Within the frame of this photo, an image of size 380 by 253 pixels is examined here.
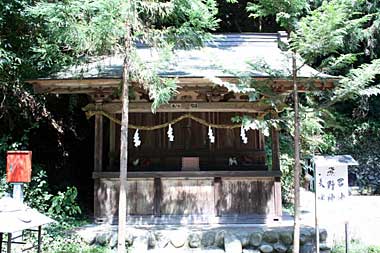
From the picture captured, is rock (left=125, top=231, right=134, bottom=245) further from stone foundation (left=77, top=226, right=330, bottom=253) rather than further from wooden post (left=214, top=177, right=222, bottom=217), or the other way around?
wooden post (left=214, top=177, right=222, bottom=217)

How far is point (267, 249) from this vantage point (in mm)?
6098

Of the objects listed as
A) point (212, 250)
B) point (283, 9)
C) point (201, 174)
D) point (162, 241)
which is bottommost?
point (212, 250)

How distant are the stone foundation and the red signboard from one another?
1.59 meters

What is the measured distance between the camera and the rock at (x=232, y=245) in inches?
235

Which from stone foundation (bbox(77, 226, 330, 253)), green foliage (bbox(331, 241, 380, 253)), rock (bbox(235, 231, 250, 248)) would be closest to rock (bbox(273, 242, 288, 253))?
stone foundation (bbox(77, 226, 330, 253))

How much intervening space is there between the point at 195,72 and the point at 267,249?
3130mm

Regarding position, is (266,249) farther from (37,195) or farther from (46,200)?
(37,195)

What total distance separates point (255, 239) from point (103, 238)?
236 centimetres

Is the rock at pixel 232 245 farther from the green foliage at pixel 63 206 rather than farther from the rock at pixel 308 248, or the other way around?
the green foliage at pixel 63 206

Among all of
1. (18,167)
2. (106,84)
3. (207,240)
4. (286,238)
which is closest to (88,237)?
(18,167)

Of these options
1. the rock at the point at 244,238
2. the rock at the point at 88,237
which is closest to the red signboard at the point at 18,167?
the rock at the point at 88,237

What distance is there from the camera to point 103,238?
6.18 m

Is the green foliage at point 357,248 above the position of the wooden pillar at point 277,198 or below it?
below

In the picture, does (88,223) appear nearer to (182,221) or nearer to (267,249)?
(182,221)
